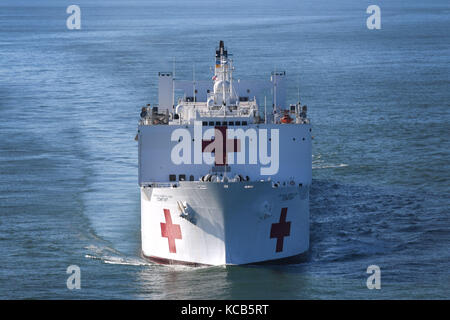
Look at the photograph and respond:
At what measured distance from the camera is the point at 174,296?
33406mm

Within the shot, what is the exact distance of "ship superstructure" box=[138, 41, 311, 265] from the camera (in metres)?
35.0

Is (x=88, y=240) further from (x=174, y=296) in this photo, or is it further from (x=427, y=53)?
(x=427, y=53)

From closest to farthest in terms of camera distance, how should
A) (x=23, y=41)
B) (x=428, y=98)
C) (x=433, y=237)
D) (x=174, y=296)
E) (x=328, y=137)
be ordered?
(x=174, y=296) → (x=433, y=237) → (x=328, y=137) → (x=428, y=98) → (x=23, y=41)

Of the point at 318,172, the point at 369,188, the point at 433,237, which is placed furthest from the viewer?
the point at 318,172

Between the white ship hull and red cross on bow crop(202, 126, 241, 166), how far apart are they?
241 cm

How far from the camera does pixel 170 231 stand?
3628cm

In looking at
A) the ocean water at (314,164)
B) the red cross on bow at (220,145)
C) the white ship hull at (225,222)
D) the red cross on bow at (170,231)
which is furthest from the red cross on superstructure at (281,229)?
the red cross on bow at (170,231)

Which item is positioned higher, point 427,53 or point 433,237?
point 427,53

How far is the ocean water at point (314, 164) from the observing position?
3512 cm

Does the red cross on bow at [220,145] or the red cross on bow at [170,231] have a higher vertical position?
the red cross on bow at [220,145]

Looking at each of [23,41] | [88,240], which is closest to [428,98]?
[88,240]

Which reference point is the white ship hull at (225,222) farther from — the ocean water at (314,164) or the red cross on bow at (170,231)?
the ocean water at (314,164)

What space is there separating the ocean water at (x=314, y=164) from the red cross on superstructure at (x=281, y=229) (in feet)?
2.95
